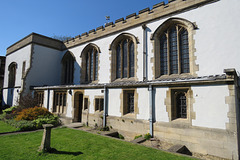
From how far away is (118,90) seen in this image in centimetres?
1024

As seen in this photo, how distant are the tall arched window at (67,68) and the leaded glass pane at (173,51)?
11978mm

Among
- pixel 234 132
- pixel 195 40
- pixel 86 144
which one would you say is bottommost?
pixel 86 144

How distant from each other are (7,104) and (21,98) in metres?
6.75

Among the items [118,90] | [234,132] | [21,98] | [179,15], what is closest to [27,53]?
[21,98]

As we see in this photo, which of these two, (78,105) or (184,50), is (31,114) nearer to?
(78,105)

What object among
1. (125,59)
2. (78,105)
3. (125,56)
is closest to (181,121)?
(125,59)

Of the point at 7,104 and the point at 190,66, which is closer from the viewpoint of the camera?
the point at 190,66

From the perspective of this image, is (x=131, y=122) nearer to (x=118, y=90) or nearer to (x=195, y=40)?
(x=118, y=90)

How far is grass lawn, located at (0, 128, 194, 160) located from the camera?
5.19m

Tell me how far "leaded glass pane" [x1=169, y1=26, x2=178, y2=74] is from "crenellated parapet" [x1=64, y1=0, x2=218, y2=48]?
1353 millimetres

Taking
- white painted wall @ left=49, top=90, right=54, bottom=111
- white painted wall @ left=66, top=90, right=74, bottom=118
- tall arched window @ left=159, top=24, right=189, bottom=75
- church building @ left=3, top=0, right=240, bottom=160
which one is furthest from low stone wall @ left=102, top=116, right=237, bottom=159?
white painted wall @ left=49, top=90, right=54, bottom=111

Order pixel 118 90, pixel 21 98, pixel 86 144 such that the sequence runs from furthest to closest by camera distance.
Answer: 1. pixel 21 98
2. pixel 118 90
3. pixel 86 144

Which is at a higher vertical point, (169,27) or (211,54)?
(169,27)

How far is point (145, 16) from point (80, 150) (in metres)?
10.6
